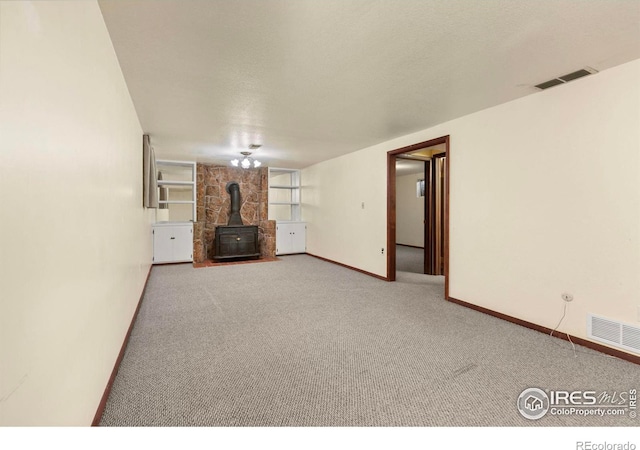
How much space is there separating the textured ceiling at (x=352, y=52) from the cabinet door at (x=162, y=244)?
3.07 meters

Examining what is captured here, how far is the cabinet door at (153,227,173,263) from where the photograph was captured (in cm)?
593

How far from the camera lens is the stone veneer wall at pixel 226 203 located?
677 centimetres

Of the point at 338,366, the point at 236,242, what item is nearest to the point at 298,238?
the point at 236,242

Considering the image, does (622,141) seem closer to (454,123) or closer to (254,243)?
(454,123)

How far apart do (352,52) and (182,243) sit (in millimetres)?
5445

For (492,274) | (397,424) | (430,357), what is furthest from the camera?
(492,274)

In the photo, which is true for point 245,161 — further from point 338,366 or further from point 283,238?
point 338,366

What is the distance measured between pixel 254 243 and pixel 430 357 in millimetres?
5252

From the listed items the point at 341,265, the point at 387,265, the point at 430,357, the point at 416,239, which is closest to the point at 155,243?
the point at 341,265

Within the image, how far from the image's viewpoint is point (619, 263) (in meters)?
2.26

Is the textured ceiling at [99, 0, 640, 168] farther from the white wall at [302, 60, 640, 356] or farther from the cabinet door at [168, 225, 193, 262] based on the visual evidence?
the cabinet door at [168, 225, 193, 262]

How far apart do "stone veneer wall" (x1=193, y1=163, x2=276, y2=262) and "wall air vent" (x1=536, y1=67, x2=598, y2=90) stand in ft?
18.3

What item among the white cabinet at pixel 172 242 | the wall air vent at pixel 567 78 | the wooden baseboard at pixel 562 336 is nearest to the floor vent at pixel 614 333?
the wooden baseboard at pixel 562 336

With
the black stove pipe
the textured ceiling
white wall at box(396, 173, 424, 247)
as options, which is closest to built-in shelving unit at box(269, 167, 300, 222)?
the black stove pipe
